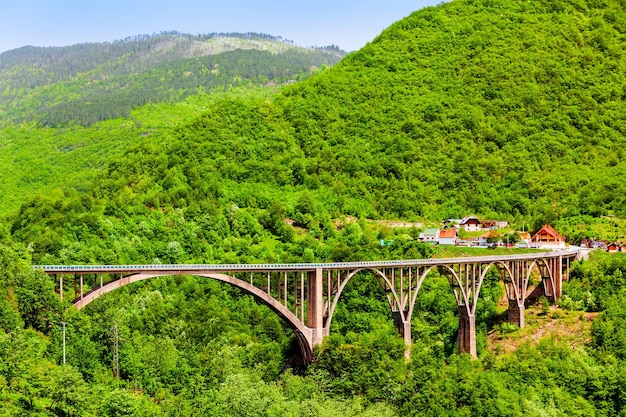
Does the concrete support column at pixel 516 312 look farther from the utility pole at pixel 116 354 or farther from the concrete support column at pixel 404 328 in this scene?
the utility pole at pixel 116 354

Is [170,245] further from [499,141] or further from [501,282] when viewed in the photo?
[499,141]

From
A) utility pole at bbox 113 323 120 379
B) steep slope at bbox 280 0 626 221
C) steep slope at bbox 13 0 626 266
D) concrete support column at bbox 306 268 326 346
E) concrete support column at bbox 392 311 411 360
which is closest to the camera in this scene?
utility pole at bbox 113 323 120 379

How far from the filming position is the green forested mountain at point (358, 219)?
167 ft

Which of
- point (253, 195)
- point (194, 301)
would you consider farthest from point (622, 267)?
point (253, 195)

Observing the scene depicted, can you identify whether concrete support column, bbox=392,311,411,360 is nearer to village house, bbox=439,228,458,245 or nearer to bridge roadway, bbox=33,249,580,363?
bridge roadway, bbox=33,249,580,363

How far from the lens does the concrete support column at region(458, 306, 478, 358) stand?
6894cm

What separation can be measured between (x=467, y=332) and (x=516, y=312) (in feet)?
17.5

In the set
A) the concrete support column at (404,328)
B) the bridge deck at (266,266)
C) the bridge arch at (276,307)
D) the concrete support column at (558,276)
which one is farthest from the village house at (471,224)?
the bridge arch at (276,307)

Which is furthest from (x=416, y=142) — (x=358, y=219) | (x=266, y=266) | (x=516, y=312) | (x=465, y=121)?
(x=266, y=266)

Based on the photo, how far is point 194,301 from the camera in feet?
249

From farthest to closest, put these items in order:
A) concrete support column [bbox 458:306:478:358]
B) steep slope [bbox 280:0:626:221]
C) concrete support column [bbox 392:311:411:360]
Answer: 1. steep slope [bbox 280:0:626:221]
2. concrete support column [bbox 458:306:478:358]
3. concrete support column [bbox 392:311:411:360]

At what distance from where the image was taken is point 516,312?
72312mm

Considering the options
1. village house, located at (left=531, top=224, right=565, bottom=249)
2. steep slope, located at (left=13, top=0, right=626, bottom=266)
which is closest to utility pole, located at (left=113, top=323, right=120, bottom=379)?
steep slope, located at (left=13, top=0, right=626, bottom=266)

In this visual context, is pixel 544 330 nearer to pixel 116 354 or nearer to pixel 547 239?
pixel 547 239
